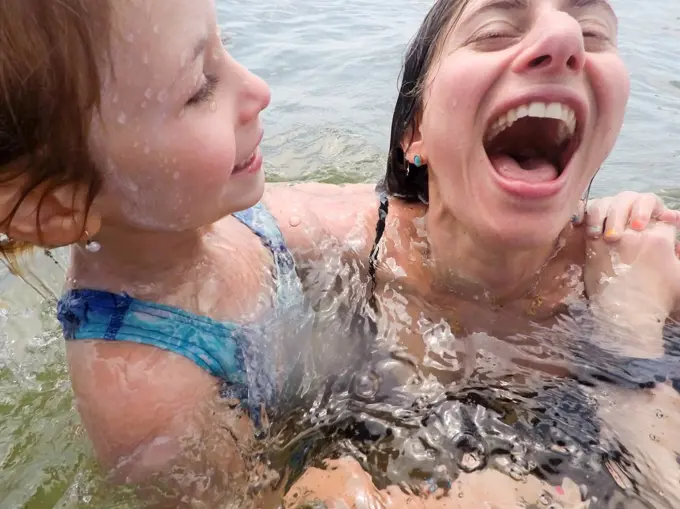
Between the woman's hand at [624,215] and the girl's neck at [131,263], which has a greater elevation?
the girl's neck at [131,263]

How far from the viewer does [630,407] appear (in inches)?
79.5

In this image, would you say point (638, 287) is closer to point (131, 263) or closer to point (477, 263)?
point (477, 263)

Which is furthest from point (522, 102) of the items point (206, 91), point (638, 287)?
point (206, 91)

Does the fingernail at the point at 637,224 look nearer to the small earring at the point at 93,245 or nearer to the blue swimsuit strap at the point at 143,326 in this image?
the blue swimsuit strap at the point at 143,326

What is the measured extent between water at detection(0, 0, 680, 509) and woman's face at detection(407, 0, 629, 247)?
684 mm

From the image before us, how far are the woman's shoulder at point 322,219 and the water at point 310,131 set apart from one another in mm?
902

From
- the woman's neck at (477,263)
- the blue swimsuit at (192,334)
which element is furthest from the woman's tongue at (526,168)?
the blue swimsuit at (192,334)

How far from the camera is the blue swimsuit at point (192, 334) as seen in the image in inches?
70.7

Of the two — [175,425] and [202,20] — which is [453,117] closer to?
[202,20]

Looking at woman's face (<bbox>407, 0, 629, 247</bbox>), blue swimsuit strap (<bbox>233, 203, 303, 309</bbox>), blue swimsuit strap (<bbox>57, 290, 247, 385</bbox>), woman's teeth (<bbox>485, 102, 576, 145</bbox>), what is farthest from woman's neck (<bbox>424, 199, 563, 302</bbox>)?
blue swimsuit strap (<bbox>57, 290, 247, 385</bbox>)

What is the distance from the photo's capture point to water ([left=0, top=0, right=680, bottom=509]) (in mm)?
2129

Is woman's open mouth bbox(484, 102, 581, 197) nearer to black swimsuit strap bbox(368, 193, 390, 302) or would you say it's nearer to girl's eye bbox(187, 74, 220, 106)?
black swimsuit strap bbox(368, 193, 390, 302)

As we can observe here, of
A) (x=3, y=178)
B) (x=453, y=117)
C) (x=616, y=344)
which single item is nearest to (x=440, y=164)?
(x=453, y=117)

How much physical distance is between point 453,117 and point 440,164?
0.61 ft
